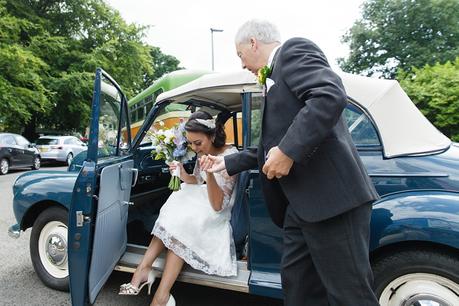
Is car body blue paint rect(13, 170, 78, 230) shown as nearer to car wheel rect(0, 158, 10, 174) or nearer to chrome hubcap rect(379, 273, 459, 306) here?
chrome hubcap rect(379, 273, 459, 306)

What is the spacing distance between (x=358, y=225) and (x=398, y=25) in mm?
27455

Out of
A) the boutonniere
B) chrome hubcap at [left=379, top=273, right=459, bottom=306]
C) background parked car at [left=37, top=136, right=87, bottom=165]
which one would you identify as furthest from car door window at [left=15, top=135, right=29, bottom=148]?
chrome hubcap at [left=379, top=273, right=459, bottom=306]

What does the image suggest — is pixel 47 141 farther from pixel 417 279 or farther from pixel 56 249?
pixel 417 279

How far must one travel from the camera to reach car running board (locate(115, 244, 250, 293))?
2.62 m

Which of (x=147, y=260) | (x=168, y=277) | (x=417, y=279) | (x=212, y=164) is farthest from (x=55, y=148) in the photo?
(x=417, y=279)

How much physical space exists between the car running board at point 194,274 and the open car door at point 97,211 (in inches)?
5.0

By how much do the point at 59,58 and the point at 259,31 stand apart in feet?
64.3

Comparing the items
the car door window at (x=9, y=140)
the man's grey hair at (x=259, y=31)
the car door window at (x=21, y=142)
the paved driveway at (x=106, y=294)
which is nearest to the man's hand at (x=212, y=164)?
the man's grey hair at (x=259, y=31)

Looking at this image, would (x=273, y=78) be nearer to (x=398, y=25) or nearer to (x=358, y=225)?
(x=358, y=225)

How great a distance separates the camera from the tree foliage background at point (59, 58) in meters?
14.9

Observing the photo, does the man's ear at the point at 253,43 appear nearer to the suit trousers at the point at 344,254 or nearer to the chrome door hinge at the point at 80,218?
the suit trousers at the point at 344,254

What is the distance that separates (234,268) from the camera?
2693mm

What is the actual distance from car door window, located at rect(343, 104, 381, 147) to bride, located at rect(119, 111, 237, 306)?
3.22 feet

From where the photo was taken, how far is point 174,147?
3.08 metres
